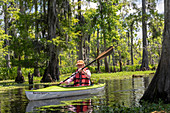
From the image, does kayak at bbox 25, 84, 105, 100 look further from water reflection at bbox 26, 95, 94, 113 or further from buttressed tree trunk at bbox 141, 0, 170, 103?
buttressed tree trunk at bbox 141, 0, 170, 103

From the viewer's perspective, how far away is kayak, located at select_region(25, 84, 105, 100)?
1038 centimetres

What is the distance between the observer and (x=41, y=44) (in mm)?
20891

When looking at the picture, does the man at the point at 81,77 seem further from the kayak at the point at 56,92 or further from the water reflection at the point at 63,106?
the water reflection at the point at 63,106

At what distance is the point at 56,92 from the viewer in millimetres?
10820

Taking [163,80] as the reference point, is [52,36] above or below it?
above

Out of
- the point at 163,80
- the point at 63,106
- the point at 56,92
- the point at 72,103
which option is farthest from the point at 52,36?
the point at 163,80

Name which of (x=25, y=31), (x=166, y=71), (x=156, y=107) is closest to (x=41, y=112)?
(x=156, y=107)

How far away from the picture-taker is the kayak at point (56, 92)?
409 inches

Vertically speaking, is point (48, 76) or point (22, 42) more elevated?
point (22, 42)

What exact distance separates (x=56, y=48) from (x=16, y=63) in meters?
3.64

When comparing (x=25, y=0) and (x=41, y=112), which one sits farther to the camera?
(x=25, y=0)

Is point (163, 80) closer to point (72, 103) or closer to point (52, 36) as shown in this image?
point (72, 103)

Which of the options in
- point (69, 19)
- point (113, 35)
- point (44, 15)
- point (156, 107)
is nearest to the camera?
point (156, 107)

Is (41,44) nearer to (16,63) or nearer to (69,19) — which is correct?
(16,63)
